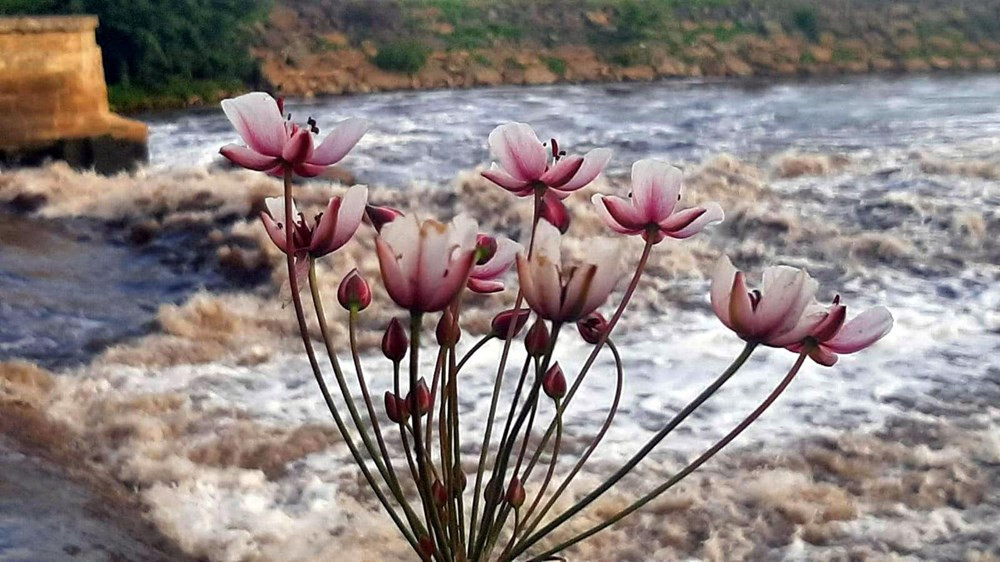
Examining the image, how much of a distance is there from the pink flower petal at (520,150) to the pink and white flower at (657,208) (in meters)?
0.10

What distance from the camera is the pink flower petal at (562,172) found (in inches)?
56.4

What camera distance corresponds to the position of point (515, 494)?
1.41 metres

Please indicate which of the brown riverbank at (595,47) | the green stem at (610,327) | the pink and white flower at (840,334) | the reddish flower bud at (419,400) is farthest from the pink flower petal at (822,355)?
the brown riverbank at (595,47)

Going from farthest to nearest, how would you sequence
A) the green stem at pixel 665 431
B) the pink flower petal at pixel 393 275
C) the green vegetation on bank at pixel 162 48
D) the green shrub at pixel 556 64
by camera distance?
the green shrub at pixel 556 64 < the green vegetation on bank at pixel 162 48 < the green stem at pixel 665 431 < the pink flower petal at pixel 393 275

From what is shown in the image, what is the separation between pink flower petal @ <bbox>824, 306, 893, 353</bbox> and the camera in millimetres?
1284

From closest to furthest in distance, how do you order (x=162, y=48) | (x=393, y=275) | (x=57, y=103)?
1. (x=393, y=275)
2. (x=57, y=103)
3. (x=162, y=48)

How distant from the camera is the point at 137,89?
17.7 metres

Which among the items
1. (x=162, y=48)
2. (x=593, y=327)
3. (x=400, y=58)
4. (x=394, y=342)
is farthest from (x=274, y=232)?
(x=400, y=58)

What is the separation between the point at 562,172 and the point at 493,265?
146 millimetres

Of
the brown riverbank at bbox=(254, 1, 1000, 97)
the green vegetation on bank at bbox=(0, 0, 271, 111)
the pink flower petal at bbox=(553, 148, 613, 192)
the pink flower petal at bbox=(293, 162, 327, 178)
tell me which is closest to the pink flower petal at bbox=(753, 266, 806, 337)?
the pink flower petal at bbox=(553, 148, 613, 192)

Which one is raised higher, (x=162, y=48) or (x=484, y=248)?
(x=484, y=248)

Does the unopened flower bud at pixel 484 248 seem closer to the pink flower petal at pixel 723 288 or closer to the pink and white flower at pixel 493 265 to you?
the pink and white flower at pixel 493 265

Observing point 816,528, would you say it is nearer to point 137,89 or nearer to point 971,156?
point 971,156

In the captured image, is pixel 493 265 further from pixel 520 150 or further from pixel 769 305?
pixel 769 305
